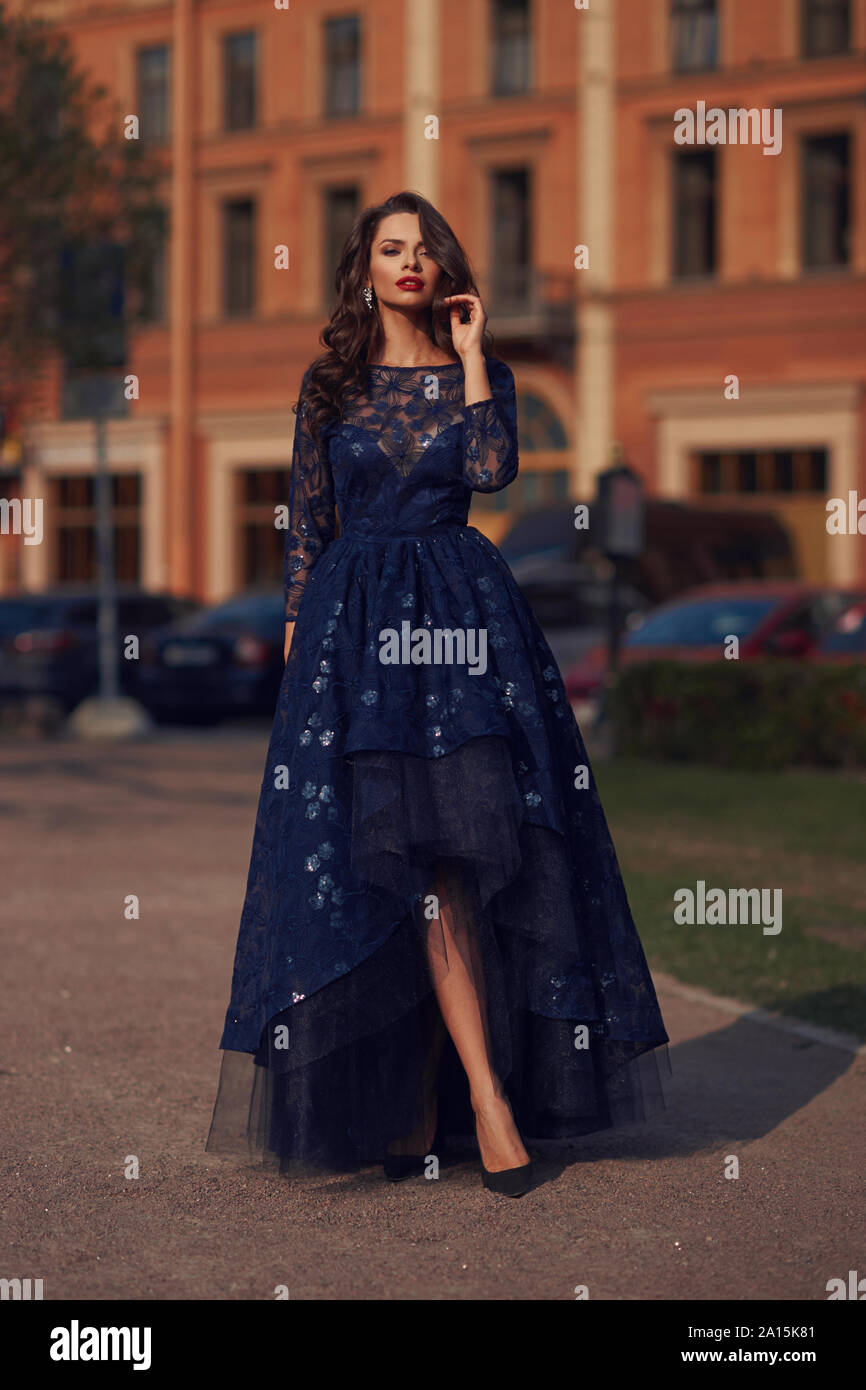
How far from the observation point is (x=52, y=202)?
17.3 metres

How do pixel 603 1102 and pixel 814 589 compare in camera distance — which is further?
pixel 814 589

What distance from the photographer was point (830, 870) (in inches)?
355

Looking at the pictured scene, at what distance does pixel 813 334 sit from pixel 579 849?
86.9 ft

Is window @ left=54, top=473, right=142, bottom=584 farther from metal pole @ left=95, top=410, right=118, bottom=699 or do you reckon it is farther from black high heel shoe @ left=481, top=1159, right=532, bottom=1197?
black high heel shoe @ left=481, top=1159, right=532, bottom=1197

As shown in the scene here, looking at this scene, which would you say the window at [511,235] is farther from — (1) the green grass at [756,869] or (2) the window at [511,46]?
(1) the green grass at [756,869]

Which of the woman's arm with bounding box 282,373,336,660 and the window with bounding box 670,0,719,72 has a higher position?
the window with bounding box 670,0,719,72

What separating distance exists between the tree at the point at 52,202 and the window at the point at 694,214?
45.7 feet

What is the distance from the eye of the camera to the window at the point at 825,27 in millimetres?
29016

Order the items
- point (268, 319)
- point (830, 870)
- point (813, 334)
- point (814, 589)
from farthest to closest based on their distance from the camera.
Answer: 1. point (268, 319)
2. point (813, 334)
3. point (814, 589)
4. point (830, 870)

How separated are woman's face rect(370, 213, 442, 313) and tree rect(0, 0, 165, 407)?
13.3 m

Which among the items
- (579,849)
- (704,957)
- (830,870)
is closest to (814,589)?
(830,870)

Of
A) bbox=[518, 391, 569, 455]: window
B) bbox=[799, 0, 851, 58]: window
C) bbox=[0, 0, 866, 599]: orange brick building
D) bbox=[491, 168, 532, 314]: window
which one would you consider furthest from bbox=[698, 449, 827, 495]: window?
bbox=[799, 0, 851, 58]: window

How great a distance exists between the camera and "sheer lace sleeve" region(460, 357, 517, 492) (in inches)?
159

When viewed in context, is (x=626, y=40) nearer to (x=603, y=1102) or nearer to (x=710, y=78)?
(x=710, y=78)
